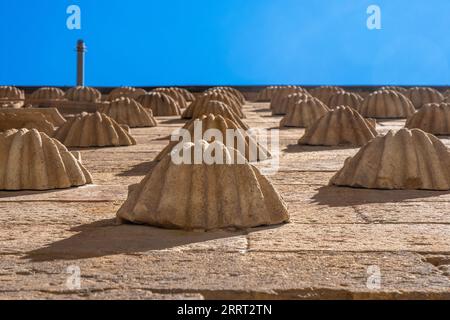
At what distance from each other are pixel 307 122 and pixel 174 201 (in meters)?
9.67

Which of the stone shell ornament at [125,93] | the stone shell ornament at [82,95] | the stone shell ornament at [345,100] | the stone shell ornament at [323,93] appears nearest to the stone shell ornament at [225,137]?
the stone shell ornament at [345,100]

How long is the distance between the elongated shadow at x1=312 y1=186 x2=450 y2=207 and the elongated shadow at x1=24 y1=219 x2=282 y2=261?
1440 mm

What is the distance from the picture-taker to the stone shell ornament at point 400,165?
6910mm

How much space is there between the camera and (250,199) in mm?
5258

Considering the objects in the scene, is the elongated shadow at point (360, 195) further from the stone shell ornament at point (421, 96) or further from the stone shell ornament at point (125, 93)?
the stone shell ornament at point (125, 93)

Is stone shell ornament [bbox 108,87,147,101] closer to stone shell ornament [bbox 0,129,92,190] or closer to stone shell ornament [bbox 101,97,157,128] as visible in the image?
stone shell ornament [bbox 101,97,157,128]

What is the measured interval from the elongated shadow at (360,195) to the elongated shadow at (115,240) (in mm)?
1440

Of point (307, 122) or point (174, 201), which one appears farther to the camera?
point (307, 122)

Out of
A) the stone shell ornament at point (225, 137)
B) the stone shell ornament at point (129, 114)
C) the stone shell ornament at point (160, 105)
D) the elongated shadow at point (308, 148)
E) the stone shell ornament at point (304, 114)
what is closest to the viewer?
the stone shell ornament at point (225, 137)

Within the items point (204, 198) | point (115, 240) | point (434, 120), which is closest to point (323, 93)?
point (434, 120)

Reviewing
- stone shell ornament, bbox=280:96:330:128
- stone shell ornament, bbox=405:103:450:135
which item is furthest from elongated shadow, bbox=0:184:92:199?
stone shell ornament, bbox=280:96:330:128

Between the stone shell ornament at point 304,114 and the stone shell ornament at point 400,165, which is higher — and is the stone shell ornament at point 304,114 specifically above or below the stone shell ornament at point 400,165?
above

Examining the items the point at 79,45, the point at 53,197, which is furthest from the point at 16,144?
the point at 79,45
